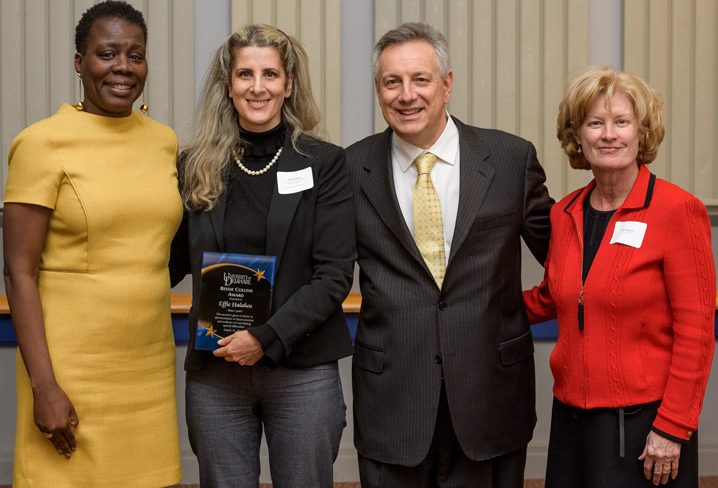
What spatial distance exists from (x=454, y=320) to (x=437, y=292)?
9 centimetres

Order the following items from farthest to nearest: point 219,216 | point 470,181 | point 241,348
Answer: point 470,181
point 219,216
point 241,348

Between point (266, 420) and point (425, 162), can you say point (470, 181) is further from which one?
point (266, 420)

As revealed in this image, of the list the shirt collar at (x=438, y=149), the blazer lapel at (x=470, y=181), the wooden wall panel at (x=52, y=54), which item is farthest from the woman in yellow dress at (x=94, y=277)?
the wooden wall panel at (x=52, y=54)

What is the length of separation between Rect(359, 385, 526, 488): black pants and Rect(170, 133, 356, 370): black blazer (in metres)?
0.36

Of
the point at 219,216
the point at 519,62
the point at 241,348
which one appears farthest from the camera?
the point at 519,62

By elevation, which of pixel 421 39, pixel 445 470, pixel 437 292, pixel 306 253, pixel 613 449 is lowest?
pixel 445 470

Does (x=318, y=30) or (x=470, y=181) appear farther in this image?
(x=318, y=30)

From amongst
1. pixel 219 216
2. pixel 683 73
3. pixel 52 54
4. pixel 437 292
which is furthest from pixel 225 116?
pixel 683 73

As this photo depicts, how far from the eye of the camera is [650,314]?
2.15 meters

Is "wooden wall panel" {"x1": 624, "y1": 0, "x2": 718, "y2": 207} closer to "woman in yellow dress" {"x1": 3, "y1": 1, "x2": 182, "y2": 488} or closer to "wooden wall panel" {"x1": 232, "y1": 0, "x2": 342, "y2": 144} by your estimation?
"wooden wall panel" {"x1": 232, "y1": 0, "x2": 342, "y2": 144}

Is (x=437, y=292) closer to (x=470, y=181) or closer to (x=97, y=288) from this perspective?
(x=470, y=181)

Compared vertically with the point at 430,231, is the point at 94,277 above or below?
below

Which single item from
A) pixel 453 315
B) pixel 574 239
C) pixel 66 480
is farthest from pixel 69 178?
pixel 574 239

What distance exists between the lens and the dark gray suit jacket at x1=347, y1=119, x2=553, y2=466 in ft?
7.55
